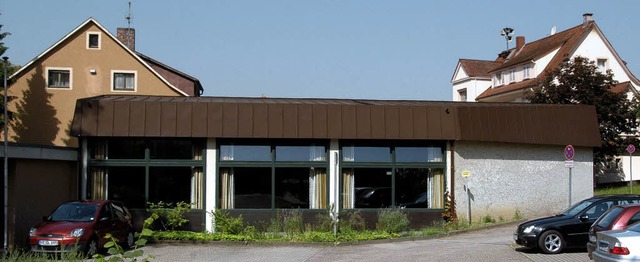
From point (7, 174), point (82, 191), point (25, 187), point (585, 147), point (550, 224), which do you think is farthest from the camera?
point (585, 147)

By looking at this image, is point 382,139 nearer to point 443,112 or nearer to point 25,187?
point 443,112

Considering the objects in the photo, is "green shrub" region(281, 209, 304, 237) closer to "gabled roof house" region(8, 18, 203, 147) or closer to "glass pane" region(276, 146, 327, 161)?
"glass pane" region(276, 146, 327, 161)

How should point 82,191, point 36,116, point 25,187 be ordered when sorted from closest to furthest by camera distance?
point 25,187
point 82,191
point 36,116

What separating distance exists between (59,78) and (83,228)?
85.4 feet

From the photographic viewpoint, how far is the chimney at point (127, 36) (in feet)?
172

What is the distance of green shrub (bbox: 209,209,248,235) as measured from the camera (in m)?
21.2

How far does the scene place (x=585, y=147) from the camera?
2405cm

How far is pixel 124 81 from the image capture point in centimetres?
4191

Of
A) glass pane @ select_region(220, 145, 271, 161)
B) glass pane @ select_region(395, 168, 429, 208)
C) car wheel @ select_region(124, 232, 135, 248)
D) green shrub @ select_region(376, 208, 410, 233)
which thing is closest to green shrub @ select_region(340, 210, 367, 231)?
green shrub @ select_region(376, 208, 410, 233)

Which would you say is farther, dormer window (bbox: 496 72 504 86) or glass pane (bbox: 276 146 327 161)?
dormer window (bbox: 496 72 504 86)

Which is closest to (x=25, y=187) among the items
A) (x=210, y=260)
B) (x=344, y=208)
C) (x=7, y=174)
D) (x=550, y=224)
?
(x=7, y=174)

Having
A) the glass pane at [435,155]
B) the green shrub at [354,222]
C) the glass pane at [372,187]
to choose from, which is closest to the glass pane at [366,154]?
the glass pane at [372,187]

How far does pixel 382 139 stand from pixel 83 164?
31.1 ft

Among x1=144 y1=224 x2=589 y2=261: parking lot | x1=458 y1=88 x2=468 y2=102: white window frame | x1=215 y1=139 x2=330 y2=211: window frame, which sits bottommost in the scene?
x1=144 y1=224 x2=589 y2=261: parking lot
